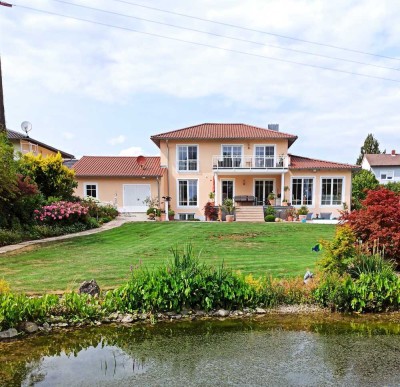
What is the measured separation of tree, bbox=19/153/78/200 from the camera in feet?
55.3

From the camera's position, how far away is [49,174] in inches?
674

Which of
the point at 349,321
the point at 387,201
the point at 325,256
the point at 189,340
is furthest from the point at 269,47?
the point at 189,340

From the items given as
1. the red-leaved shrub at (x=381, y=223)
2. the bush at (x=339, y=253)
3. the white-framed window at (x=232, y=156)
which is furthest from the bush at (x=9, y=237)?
the white-framed window at (x=232, y=156)

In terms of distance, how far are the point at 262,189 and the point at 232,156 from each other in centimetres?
330

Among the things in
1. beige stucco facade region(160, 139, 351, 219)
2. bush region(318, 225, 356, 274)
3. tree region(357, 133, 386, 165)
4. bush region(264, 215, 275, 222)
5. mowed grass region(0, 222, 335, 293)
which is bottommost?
bush region(264, 215, 275, 222)

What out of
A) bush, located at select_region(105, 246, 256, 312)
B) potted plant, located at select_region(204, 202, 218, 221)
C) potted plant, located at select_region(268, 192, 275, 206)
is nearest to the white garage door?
potted plant, located at select_region(204, 202, 218, 221)

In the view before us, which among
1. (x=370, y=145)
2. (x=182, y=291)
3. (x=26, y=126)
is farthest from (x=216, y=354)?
(x=370, y=145)

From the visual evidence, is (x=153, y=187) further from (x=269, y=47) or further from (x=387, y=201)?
(x=387, y=201)

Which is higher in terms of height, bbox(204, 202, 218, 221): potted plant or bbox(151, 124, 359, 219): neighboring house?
bbox(151, 124, 359, 219): neighboring house

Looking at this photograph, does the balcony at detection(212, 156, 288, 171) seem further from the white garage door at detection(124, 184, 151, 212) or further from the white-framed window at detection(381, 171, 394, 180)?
the white-framed window at detection(381, 171, 394, 180)

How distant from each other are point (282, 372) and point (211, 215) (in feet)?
60.9

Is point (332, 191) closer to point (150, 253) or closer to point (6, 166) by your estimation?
point (150, 253)

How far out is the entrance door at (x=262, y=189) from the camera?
24953 mm

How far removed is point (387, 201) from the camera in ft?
26.0
